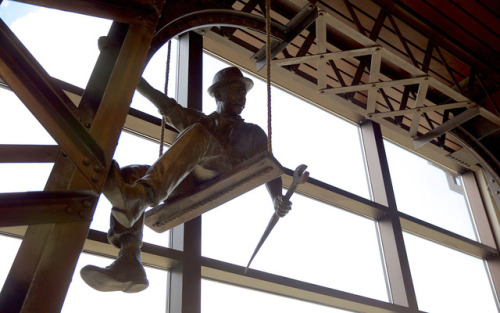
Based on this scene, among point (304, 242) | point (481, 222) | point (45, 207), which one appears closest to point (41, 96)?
point (45, 207)

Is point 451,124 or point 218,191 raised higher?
point 451,124

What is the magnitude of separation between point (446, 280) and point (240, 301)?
3.41 m

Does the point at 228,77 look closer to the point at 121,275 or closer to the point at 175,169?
the point at 175,169

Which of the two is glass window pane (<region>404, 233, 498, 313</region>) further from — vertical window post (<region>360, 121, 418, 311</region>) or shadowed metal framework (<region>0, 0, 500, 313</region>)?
vertical window post (<region>360, 121, 418, 311</region>)

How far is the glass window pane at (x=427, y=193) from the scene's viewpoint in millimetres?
7230

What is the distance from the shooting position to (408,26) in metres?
6.62

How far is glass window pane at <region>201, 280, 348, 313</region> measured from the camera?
4.39m

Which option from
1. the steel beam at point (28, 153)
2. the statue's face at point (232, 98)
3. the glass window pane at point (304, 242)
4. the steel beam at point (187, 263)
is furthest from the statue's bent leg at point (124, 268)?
the glass window pane at point (304, 242)

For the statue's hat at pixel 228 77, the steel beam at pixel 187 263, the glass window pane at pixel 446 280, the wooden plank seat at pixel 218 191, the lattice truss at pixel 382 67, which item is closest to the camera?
the wooden plank seat at pixel 218 191

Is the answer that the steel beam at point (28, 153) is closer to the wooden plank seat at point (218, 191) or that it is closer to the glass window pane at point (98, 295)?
the wooden plank seat at point (218, 191)

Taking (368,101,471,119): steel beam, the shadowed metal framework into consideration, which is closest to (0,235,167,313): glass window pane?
the shadowed metal framework

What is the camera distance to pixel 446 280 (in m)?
6.72

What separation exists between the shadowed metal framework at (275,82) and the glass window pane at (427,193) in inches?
8.9

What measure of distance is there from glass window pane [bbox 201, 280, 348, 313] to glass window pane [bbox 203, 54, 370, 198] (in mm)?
1631
